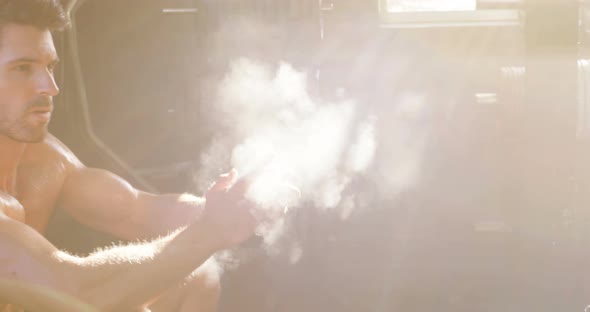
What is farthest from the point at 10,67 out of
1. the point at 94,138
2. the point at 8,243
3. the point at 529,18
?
the point at 529,18

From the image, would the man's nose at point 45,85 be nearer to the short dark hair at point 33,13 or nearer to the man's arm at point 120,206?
the short dark hair at point 33,13

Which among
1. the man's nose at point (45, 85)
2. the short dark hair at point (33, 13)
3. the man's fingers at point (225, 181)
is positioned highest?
the short dark hair at point (33, 13)

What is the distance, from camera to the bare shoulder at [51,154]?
68.9 inches

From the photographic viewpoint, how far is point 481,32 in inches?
132

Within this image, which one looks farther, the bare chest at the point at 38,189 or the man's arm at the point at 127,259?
the bare chest at the point at 38,189

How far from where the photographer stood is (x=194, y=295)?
1865 mm

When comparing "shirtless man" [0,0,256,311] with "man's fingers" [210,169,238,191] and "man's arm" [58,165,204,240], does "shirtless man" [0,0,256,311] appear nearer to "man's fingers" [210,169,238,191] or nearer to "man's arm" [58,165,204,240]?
"man's fingers" [210,169,238,191]

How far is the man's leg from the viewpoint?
71.5 inches

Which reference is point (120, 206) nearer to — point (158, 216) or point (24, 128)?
point (158, 216)

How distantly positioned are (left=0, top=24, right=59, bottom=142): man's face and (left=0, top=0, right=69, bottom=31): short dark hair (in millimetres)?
12

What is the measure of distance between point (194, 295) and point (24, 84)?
2.27 ft

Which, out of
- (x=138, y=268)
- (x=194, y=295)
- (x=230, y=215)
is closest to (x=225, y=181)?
(x=230, y=215)

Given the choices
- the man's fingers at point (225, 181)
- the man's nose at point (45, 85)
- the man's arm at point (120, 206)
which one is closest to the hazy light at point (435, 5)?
the man's arm at point (120, 206)

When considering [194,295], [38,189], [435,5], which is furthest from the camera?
[435,5]
